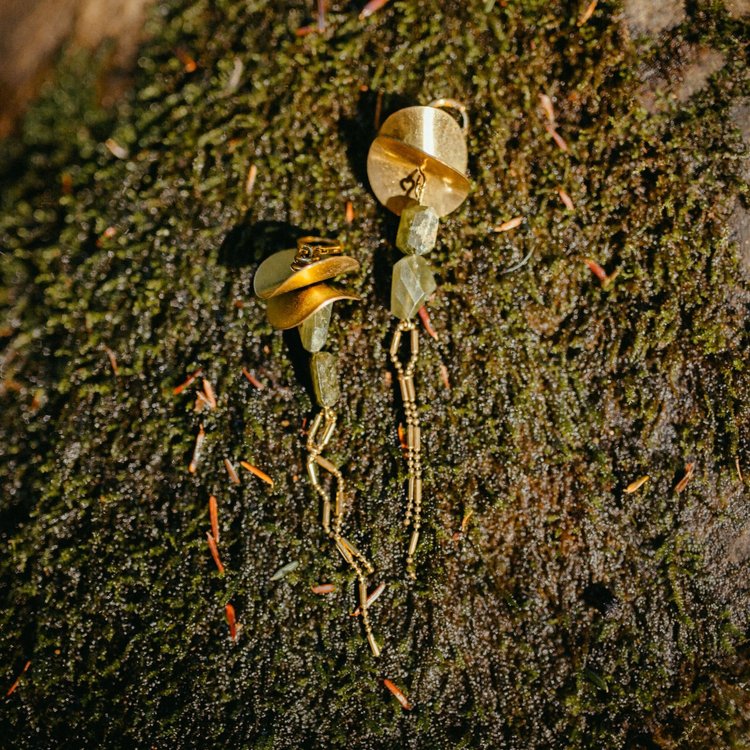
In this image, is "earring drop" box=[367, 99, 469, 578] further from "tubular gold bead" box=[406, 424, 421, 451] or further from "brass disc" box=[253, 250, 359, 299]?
"brass disc" box=[253, 250, 359, 299]

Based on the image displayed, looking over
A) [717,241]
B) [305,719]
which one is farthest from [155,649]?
[717,241]

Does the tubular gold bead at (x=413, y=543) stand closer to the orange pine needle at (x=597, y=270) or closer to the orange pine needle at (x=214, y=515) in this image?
the orange pine needle at (x=214, y=515)

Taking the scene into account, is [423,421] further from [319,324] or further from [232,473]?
[232,473]

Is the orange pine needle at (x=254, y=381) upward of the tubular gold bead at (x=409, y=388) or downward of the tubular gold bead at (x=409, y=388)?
upward

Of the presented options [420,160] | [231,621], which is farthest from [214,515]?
[420,160]

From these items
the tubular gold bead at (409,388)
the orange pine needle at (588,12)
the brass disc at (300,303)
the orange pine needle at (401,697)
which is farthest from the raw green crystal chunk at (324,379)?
the orange pine needle at (588,12)

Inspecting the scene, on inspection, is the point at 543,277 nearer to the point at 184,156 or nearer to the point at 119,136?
the point at 184,156
